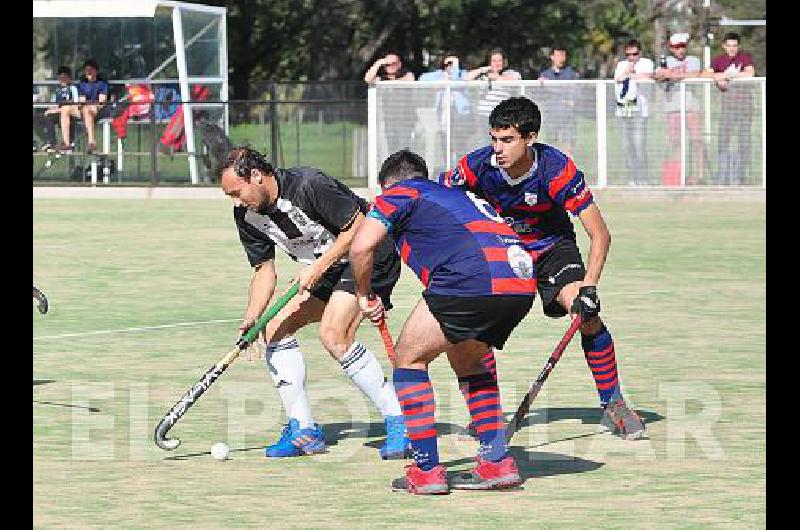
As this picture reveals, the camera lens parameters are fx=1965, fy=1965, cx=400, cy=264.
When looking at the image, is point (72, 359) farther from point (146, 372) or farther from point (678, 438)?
point (678, 438)

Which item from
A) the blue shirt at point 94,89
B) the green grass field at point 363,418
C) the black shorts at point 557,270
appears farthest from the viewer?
the blue shirt at point 94,89

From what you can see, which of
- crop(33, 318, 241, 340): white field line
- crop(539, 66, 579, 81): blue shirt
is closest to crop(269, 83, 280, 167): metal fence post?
crop(539, 66, 579, 81): blue shirt

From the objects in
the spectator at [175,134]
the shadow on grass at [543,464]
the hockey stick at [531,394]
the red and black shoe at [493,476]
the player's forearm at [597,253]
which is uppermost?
the spectator at [175,134]

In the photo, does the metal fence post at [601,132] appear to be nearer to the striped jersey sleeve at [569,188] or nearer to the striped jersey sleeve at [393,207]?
the striped jersey sleeve at [569,188]

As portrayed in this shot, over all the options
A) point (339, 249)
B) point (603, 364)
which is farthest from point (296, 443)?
point (603, 364)

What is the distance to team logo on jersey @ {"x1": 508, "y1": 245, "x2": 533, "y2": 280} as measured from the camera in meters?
8.19

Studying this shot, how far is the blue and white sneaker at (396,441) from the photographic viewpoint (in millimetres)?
9188

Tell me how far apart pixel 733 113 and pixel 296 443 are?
61.3 feet

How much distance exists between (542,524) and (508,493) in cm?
68

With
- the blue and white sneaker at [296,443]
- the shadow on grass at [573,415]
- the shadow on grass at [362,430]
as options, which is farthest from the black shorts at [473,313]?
the shadow on grass at [573,415]

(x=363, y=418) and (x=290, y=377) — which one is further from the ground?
(x=290, y=377)

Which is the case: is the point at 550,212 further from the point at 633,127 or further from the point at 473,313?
the point at 633,127

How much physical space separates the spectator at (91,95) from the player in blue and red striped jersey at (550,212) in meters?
22.6

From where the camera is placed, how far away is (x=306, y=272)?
9047mm
